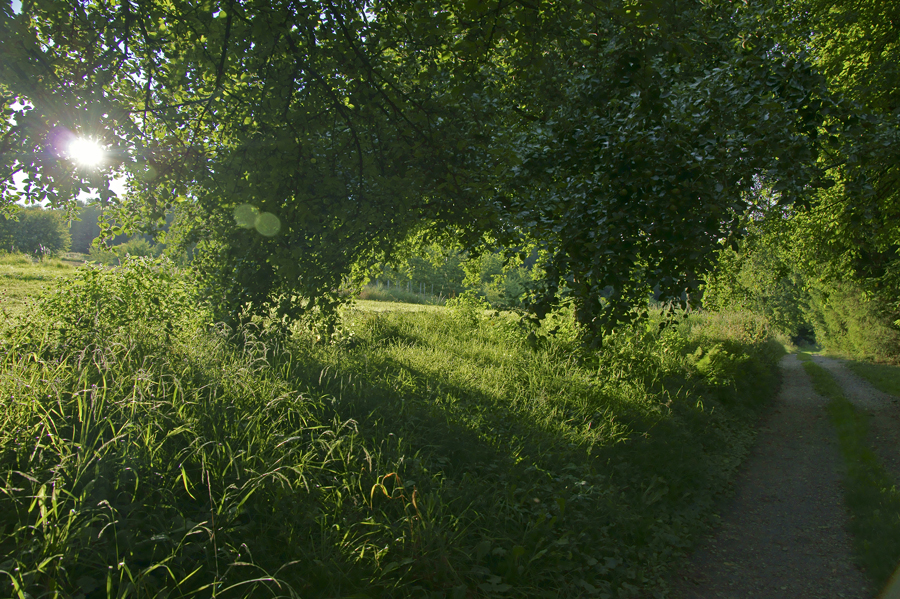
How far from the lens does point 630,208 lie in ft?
13.5

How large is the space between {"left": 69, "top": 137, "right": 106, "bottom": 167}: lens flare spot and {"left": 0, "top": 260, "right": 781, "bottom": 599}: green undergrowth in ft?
5.23

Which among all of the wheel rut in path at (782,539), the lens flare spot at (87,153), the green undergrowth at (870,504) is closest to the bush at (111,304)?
the lens flare spot at (87,153)

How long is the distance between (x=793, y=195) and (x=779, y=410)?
395 inches

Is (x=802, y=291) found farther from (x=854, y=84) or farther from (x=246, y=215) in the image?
(x=246, y=215)

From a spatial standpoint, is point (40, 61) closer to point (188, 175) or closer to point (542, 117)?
point (188, 175)

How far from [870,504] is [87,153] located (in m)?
9.14

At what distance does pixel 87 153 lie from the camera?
13.6 ft

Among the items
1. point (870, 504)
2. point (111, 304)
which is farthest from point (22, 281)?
point (870, 504)

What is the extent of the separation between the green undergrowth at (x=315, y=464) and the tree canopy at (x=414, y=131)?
123 centimetres

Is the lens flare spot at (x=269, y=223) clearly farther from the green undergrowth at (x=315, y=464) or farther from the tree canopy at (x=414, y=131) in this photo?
the green undergrowth at (x=315, y=464)

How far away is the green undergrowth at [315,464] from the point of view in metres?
2.55

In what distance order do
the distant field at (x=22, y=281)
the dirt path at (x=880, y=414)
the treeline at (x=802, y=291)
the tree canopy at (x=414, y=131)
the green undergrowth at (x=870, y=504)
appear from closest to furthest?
the tree canopy at (x=414, y=131) → the green undergrowth at (x=870, y=504) → the dirt path at (x=880, y=414) → the distant field at (x=22, y=281) → the treeline at (x=802, y=291)

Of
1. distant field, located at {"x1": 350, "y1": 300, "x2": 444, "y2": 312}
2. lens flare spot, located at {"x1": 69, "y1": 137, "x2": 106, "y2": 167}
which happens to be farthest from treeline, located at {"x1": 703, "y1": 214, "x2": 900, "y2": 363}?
distant field, located at {"x1": 350, "y1": 300, "x2": 444, "y2": 312}

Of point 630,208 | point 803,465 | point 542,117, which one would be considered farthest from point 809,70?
point 803,465
